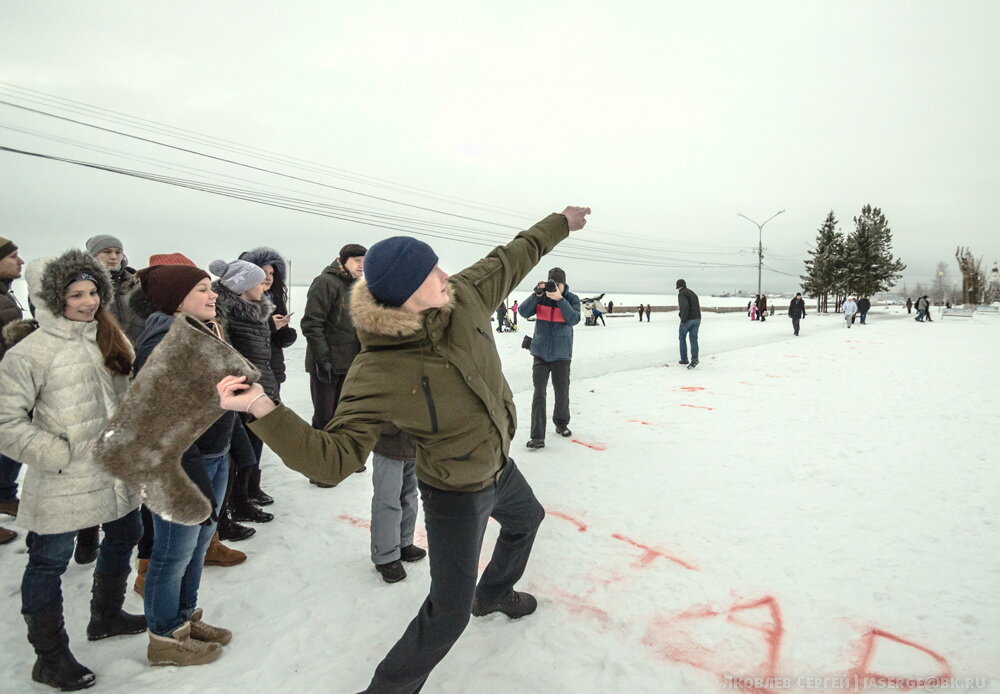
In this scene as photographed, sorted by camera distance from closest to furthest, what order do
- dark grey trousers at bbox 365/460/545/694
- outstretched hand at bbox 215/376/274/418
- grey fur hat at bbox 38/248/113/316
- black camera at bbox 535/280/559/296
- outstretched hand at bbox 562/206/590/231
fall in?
1. outstretched hand at bbox 215/376/274/418
2. dark grey trousers at bbox 365/460/545/694
3. grey fur hat at bbox 38/248/113/316
4. outstretched hand at bbox 562/206/590/231
5. black camera at bbox 535/280/559/296

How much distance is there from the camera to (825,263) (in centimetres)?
5369

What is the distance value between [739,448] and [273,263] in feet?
16.5

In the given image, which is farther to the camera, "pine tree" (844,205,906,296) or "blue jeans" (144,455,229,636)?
"pine tree" (844,205,906,296)

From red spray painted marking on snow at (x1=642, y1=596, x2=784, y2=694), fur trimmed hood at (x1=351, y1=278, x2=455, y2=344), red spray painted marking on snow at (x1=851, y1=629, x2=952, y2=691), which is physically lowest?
red spray painted marking on snow at (x1=642, y1=596, x2=784, y2=694)

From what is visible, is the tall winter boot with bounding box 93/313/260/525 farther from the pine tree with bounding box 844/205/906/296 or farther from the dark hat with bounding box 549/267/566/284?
the pine tree with bounding box 844/205/906/296

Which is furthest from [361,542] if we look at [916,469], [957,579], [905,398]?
[905,398]

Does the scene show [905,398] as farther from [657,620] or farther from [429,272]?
[429,272]

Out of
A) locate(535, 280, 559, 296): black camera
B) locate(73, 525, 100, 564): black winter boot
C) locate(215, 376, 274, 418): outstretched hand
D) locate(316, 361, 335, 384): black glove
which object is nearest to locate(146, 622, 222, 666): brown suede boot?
locate(73, 525, 100, 564): black winter boot

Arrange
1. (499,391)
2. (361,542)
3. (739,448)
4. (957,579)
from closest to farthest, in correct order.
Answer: (499,391) < (957,579) < (361,542) < (739,448)

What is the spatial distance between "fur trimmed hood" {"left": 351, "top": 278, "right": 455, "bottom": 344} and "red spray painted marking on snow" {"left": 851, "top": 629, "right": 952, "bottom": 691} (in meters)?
2.46

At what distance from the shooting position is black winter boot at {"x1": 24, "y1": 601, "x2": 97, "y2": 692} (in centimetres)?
217

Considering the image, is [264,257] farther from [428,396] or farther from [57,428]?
[428,396]

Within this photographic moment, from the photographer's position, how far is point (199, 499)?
183 cm

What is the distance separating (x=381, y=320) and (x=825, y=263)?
206 feet
